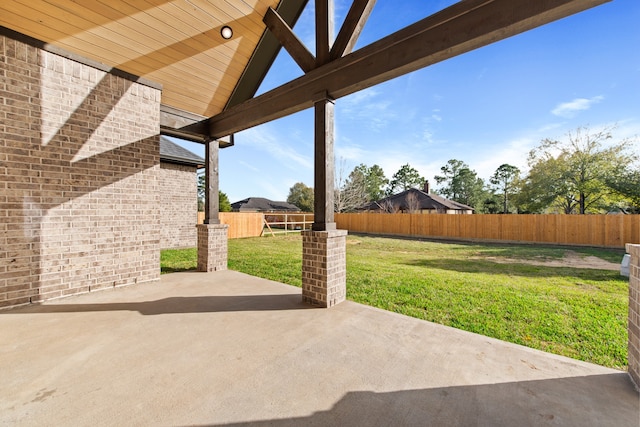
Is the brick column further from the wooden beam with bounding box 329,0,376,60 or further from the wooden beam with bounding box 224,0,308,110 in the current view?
the wooden beam with bounding box 224,0,308,110

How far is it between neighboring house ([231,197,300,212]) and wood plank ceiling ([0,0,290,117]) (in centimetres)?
3235

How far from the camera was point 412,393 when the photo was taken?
1771 millimetres

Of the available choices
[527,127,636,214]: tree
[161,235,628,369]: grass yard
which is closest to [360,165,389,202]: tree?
[527,127,636,214]: tree

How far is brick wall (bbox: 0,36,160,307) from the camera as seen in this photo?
136 inches

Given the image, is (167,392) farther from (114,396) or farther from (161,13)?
(161,13)

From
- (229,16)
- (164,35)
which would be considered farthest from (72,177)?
(229,16)

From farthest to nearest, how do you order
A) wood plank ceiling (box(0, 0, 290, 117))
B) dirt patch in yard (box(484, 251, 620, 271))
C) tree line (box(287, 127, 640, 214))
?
tree line (box(287, 127, 640, 214)) → dirt patch in yard (box(484, 251, 620, 271)) → wood plank ceiling (box(0, 0, 290, 117))

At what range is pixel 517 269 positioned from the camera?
22.6ft

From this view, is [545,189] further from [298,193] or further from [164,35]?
[298,193]

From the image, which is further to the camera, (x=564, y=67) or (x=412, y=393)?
(x=564, y=67)

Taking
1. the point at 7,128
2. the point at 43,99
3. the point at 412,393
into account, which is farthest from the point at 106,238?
the point at 412,393

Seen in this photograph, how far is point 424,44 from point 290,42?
2.32m

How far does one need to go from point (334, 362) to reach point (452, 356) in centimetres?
109

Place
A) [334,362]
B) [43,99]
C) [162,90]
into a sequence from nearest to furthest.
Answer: [334,362] → [43,99] → [162,90]
